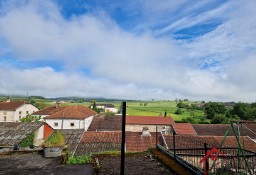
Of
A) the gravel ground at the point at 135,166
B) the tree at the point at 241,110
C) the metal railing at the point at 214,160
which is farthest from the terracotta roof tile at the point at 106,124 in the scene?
the tree at the point at 241,110

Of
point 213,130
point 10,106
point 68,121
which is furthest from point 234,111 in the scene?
Result: point 10,106

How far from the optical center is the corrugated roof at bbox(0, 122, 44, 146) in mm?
19444

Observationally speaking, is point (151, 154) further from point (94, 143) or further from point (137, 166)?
point (94, 143)

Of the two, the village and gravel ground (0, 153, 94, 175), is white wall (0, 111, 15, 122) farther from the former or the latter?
gravel ground (0, 153, 94, 175)

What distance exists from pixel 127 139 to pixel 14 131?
1108cm

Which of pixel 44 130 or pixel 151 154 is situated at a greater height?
pixel 151 154

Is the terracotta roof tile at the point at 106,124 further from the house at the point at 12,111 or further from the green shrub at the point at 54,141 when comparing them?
the green shrub at the point at 54,141

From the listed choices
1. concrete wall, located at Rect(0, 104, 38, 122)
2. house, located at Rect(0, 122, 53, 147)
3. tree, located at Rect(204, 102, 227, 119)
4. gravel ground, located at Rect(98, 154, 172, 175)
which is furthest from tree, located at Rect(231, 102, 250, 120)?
gravel ground, located at Rect(98, 154, 172, 175)

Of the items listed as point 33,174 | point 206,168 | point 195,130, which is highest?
point 206,168

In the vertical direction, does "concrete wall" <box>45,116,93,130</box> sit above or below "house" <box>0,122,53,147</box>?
below

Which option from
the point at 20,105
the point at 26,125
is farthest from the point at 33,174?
the point at 20,105

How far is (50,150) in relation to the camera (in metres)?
7.12

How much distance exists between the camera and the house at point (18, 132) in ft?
64.3

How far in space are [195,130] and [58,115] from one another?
28.3m
